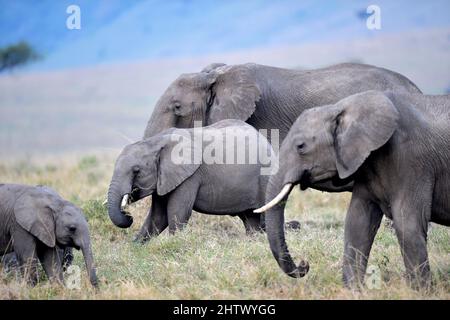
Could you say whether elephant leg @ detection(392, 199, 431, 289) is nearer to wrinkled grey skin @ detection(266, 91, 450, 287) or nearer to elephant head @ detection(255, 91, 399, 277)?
wrinkled grey skin @ detection(266, 91, 450, 287)

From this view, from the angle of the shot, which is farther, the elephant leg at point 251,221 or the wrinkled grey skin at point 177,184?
the elephant leg at point 251,221

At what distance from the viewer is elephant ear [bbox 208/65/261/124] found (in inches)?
424

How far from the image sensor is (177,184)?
32.0ft

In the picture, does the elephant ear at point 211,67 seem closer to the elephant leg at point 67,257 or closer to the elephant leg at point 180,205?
the elephant leg at point 180,205

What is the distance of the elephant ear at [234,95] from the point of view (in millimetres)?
10758

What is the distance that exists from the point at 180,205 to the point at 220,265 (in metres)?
1.55

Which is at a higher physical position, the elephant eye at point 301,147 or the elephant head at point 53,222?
the elephant eye at point 301,147

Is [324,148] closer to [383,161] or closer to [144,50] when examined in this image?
[383,161]

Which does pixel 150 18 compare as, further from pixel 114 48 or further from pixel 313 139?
pixel 313 139

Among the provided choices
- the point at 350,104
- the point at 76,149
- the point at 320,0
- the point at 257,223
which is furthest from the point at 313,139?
the point at 320,0

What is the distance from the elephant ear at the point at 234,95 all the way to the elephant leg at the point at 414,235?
3.57 meters

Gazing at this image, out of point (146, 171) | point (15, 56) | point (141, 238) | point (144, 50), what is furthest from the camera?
point (144, 50)

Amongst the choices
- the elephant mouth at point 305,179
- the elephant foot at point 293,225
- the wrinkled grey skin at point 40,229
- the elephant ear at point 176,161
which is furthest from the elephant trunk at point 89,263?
the elephant foot at point 293,225

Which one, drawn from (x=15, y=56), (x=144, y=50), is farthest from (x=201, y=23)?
(x=15, y=56)
